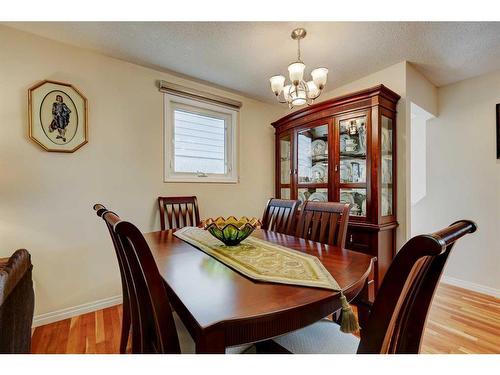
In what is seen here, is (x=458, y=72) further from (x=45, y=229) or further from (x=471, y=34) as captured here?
(x=45, y=229)

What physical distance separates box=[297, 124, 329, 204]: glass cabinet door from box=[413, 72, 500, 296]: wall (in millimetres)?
1369

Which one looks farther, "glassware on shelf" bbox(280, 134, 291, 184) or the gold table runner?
"glassware on shelf" bbox(280, 134, 291, 184)

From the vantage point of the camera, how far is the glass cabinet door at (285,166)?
3.16 meters

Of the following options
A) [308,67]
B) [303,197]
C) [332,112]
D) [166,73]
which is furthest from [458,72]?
[166,73]

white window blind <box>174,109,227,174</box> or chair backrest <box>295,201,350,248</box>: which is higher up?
white window blind <box>174,109,227,174</box>

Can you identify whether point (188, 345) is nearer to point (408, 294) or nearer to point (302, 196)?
point (408, 294)

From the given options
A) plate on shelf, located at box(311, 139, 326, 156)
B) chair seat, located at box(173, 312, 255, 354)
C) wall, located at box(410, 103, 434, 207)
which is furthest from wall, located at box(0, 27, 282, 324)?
wall, located at box(410, 103, 434, 207)

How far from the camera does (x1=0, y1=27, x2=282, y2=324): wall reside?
1831mm

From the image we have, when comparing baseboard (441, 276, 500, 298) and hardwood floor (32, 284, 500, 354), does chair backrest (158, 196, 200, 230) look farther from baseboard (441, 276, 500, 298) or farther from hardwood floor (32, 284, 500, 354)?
baseboard (441, 276, 500, 298)

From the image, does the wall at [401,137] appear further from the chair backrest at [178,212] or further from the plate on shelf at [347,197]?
the chair backrest at [178,212]

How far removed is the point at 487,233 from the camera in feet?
8.21

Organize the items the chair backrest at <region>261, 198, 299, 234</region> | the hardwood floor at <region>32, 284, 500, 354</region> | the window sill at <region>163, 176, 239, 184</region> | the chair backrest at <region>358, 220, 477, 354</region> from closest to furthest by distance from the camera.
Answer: the chair backrest at <region>358, 220, 477, 354</region> → the hardwood floor at <region>32, 284, 500, 354</region> → the chair backrest at <region>261, 198, 299, 234</region> → the window sill at <region>163, 176, 239, 184</region>

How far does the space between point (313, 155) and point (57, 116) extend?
2454mm

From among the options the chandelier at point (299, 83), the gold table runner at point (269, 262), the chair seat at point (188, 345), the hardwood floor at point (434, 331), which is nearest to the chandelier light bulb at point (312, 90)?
the chandelier at point (299, 83)
